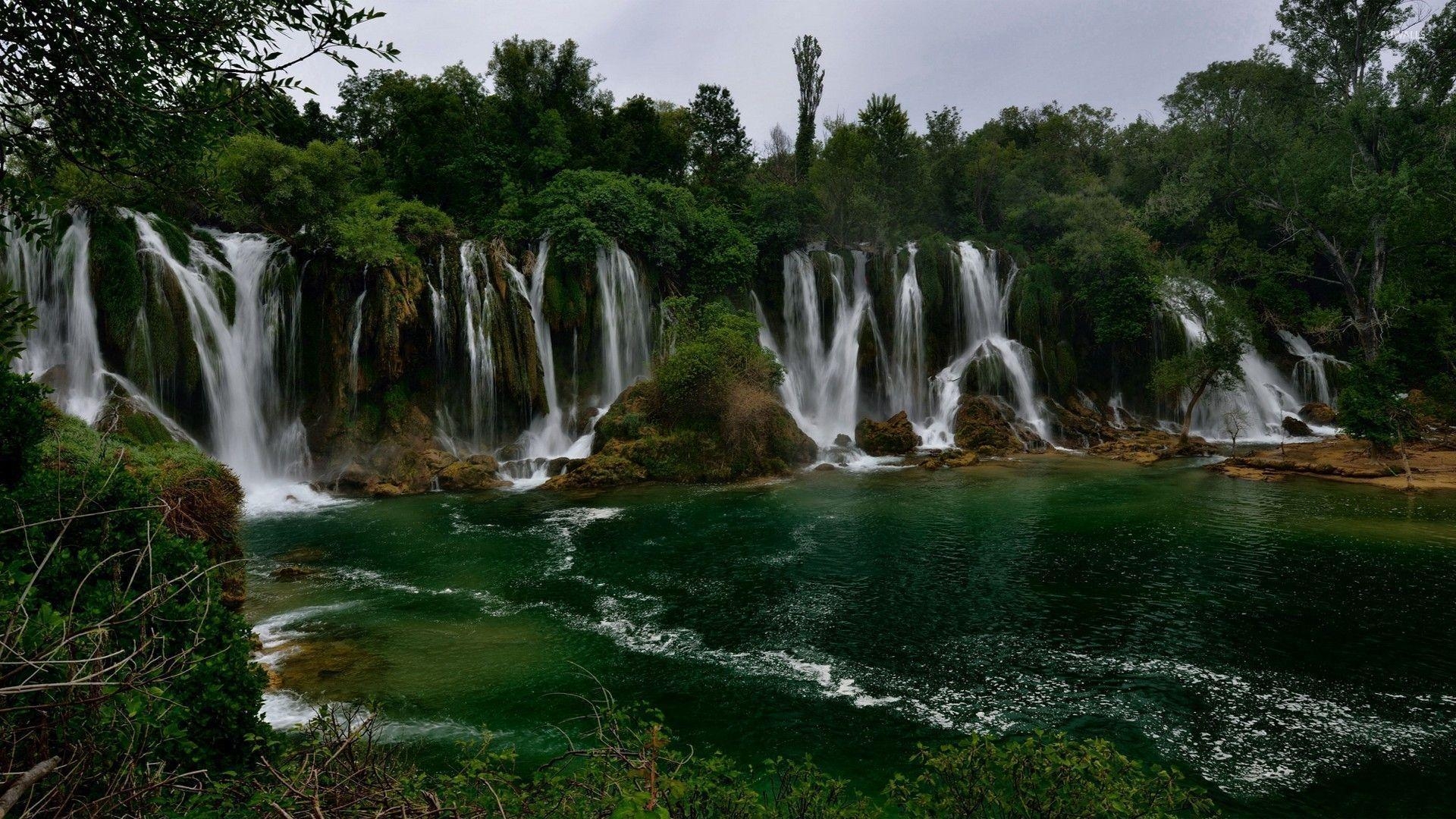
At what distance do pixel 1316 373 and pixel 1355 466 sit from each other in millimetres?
16469

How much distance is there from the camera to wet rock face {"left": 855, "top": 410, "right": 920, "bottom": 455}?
29.4 m

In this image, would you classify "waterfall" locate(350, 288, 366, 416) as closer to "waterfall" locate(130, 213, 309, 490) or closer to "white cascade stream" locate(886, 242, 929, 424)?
"waterfall" locate(130, 213, 309, 490)

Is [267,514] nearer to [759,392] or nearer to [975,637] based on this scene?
[759,392]

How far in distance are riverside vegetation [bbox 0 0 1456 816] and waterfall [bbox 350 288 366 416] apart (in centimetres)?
8

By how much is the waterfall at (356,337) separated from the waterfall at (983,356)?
23086 mm

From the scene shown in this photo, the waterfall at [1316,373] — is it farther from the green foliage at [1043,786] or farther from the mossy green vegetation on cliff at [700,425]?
the green foliage at [1043,786]

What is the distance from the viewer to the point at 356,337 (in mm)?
25312

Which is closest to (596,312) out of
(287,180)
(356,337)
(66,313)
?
(356,337)

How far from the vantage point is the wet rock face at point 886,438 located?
29.4 meters

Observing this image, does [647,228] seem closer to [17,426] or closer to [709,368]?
[709,368]

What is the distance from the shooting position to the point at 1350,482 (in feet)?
70.5

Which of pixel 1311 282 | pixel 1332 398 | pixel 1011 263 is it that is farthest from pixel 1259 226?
pixel 1011 263

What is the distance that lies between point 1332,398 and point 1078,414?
13737 millimetres

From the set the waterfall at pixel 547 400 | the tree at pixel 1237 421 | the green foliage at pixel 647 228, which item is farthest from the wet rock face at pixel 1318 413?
the waterfall at pixel 547 400
